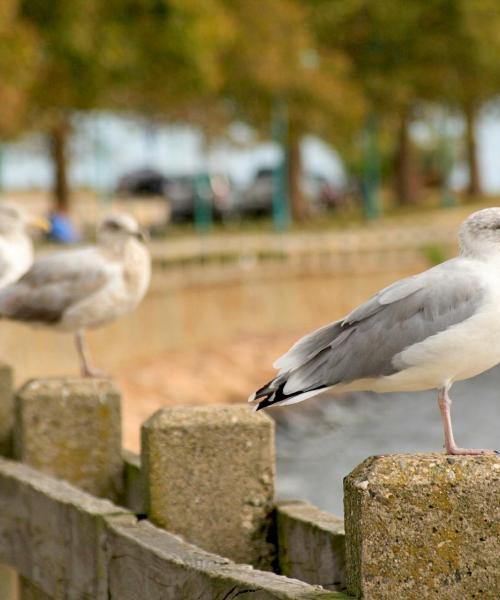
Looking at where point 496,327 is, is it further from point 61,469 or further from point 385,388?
point 61,469

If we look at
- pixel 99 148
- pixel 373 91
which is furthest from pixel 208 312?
pixel 373 91

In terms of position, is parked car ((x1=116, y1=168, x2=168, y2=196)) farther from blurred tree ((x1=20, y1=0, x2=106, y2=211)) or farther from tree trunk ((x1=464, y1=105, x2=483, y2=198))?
blurred tree ((x1=20, y1=0, x2=106, y2=211))

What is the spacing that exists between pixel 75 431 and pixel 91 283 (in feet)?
9.83

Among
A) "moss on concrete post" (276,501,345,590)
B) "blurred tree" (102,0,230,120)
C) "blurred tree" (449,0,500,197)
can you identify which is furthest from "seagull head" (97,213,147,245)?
"blurred tree" (449,0,500,197)

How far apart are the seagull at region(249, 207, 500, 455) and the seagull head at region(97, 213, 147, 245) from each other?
16.1 feet

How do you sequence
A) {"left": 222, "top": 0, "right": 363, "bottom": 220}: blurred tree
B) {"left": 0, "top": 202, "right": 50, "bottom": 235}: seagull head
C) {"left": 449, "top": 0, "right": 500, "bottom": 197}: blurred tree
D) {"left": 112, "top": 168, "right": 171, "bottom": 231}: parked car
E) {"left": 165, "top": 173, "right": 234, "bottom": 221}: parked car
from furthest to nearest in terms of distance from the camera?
1. {"left": 449, "top": 0, "right": 500, "bottom": 197}: blurred tree
2. {"left": 112, "top": 168, "right": 171, "bottom": 231}: parked car
3. {"left": 165, "top": 173, "right": 234, "bottom": 221}: parked car
4. {"left": 222, "top": 0, "right": 363, "bottom": 220}: blurred tree
5. {"left": 0, "top": 202, "right": 50, "bottom": 235}: seagull head

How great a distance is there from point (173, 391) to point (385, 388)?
20530mm

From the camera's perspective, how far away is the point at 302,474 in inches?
899

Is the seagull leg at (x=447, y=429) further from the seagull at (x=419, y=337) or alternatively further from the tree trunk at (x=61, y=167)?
the tree trunk at (x=61, y=167)

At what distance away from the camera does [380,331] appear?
6.31m

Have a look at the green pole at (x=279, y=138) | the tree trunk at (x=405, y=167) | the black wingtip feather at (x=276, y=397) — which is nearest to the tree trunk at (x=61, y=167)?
the green pole at (x=279, y=138)

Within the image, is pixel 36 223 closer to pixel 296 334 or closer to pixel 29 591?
pixel 29 591

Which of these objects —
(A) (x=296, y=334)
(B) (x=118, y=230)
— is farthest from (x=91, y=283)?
(A) (x=296, y=334)

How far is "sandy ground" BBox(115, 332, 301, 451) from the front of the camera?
25.9 meters
